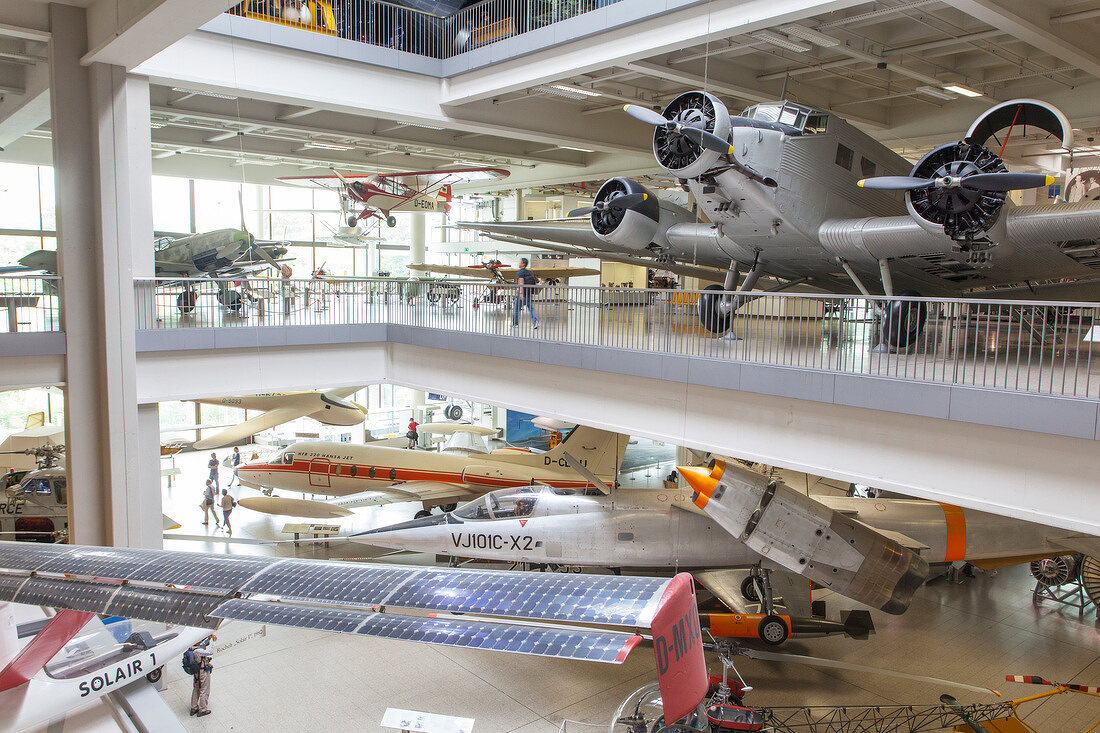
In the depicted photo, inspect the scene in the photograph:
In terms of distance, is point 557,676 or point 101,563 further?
point 557,676

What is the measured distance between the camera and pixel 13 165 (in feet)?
79.0

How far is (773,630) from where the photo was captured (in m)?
12.7

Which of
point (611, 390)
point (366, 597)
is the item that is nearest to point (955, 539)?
point (611, 390)

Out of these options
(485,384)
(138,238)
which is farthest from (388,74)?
(485,384)

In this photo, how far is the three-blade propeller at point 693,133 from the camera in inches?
399

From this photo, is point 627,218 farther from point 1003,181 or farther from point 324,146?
point 324,146

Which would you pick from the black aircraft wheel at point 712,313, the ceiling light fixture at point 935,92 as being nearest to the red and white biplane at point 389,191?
the ceiling light fixture at point 935,92

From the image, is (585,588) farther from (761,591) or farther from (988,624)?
(988,624)

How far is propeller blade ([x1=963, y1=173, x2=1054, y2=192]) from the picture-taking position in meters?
8.26

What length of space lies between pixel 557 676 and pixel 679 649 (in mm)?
8425

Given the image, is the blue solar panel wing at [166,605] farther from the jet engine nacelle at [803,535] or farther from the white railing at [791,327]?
the jet engine nacelle at [803,535]

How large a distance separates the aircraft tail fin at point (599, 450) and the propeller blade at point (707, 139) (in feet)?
32.1

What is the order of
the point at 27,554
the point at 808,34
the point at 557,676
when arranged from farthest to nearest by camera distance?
1. the point at 557,676
2. the point at 808,34
3. the point at 27,554

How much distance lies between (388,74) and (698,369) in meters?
10.6
